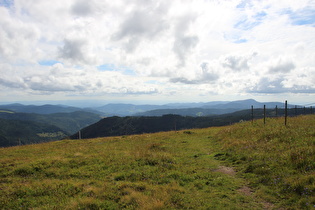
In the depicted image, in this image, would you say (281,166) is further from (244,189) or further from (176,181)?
(176,181)

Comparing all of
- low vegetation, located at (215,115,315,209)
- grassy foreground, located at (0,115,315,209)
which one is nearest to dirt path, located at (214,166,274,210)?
grassy foreground, located at (0,115,315,209)

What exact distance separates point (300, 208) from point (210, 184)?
13.6 ft

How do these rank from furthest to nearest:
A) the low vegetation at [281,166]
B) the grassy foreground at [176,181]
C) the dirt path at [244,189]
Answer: the grassy foreground at [176,181], the low vegetation at [281,166], the dirt path at [244,189]

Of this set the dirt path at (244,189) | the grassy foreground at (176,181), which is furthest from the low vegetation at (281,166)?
the dirt path at (244,189)

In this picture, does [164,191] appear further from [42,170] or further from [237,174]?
[42,170]

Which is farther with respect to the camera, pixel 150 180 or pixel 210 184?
pixel 150 180

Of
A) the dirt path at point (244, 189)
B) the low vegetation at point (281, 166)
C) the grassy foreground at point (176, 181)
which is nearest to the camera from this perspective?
the dirt path at point (244, 189)

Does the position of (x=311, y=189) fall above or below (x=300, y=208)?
above

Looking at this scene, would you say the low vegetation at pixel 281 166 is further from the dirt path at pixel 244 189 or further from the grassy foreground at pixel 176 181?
the dirt path at pixel 244 189

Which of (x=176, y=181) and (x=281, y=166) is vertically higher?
(x=281, y=166)

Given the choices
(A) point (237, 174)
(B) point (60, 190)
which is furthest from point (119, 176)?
(A) point (237, 174)

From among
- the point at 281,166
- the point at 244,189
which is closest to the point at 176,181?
the point at 244,189

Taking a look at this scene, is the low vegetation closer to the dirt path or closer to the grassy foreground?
the grassy foreground

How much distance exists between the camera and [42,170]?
44.2 feet
